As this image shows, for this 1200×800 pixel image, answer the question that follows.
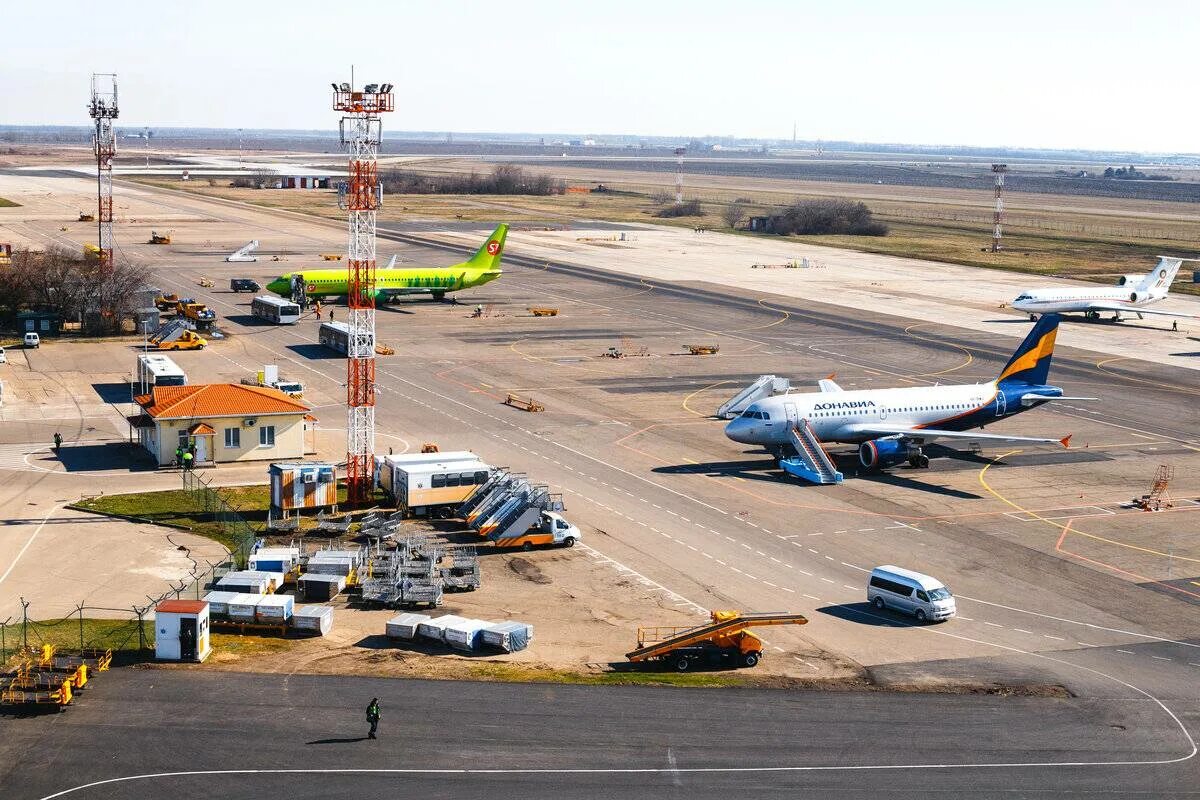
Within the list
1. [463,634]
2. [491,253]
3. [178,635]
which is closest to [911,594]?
[463,634]

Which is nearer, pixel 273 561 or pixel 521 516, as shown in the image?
pixel 273 561

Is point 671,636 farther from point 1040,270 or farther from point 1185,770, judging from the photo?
point 1040,270

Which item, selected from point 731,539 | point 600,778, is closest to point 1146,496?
point 731,539

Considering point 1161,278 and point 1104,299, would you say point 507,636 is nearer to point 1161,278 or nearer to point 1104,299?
point 1104,299

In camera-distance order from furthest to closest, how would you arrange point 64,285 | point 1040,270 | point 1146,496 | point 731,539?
point 1040,270 → point 64,285 → point 1146,496 → point 731,539

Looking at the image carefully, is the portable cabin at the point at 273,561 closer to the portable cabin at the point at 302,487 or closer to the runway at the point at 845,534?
the portable cabin at the point at 302,487
